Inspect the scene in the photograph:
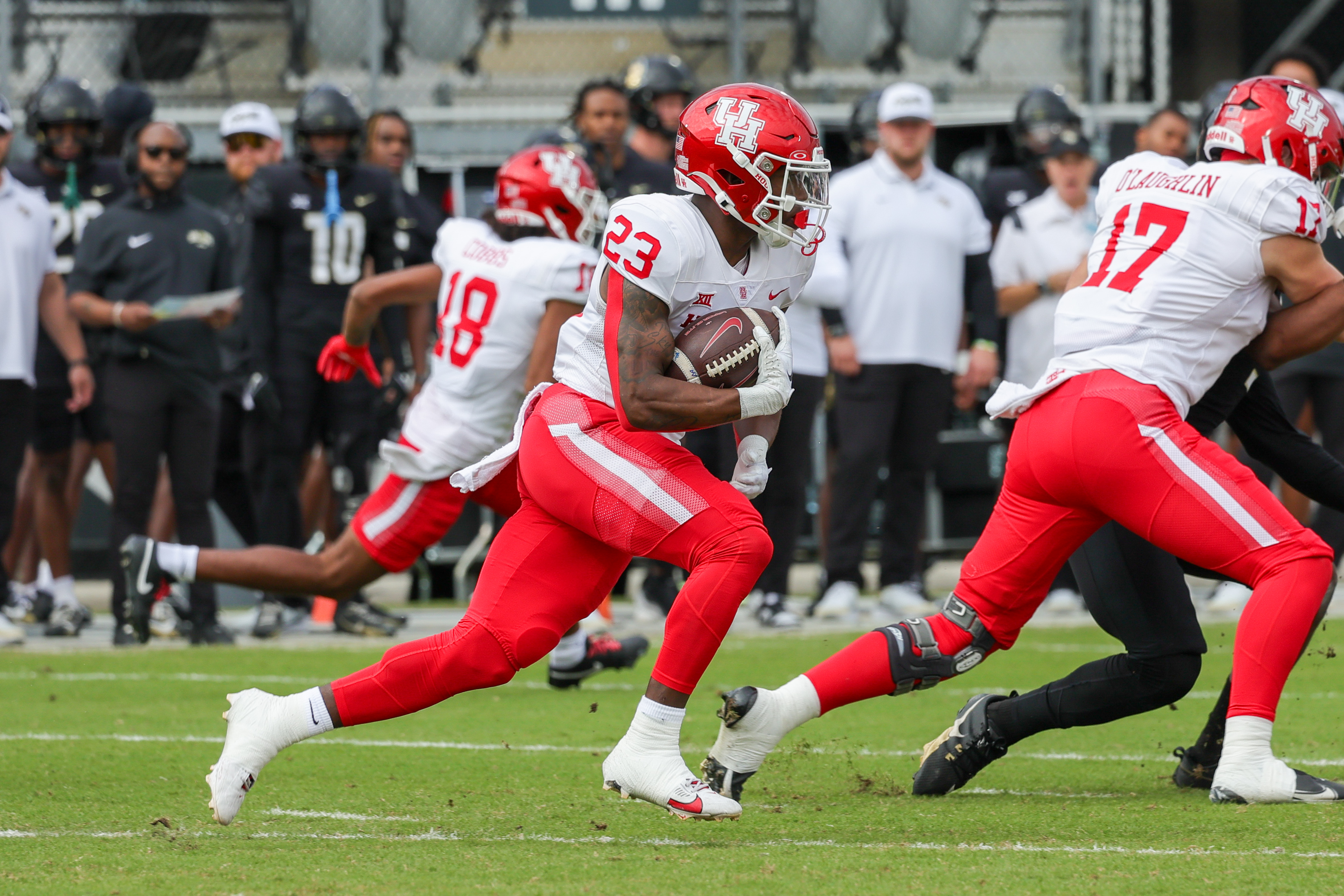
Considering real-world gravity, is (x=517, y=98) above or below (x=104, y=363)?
above

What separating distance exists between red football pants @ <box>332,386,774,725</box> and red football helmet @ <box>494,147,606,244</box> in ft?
6.65

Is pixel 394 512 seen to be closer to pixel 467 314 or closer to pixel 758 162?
pixel 467 314

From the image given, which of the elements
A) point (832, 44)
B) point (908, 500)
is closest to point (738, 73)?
point (832, 44)

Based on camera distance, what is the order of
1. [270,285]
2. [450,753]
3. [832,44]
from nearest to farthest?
[450,753]
[270,285]
[832,44]

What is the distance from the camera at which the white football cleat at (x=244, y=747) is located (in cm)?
363

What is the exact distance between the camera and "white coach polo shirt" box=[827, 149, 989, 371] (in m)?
7.87

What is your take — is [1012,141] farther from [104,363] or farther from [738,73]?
[104,363]

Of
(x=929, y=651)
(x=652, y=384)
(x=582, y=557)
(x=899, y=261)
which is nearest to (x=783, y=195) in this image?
(x=652, y=384)

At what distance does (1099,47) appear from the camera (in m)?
10.8

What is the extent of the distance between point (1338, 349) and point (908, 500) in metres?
1.96

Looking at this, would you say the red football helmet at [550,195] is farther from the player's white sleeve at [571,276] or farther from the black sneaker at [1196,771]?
the black sneaker at [1196,771]

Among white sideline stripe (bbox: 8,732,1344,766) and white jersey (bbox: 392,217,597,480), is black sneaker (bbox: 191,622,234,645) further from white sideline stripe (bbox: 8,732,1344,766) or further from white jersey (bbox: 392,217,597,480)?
white sideline stripe (bbox: 8,732,1344,766)

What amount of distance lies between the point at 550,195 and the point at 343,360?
3.78ft

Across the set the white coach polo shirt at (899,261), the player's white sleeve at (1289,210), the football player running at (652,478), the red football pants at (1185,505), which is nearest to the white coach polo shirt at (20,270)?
the white coach polo shirt at (899,261)
